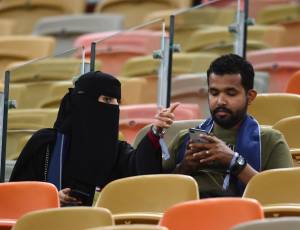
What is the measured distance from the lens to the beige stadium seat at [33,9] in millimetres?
14305

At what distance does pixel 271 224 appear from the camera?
6.32 metres

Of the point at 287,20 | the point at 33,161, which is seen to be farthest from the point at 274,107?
the point at 287,20

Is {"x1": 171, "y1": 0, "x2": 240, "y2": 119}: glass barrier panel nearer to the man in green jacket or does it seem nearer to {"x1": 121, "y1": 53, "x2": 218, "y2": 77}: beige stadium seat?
{"x1": 121, "y1": 53, "x2": 218, "y2": 77}: beige stadium seat

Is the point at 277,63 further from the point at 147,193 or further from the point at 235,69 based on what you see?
the point at 147,193

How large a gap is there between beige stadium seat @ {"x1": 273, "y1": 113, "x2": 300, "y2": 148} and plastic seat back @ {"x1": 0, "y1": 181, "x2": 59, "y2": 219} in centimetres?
140

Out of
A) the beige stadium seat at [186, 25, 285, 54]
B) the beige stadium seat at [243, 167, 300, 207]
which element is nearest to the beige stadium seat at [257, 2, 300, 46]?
the beige stadium seat at [186, 25, 285, 54]

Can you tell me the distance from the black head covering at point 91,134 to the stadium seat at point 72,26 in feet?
15.9

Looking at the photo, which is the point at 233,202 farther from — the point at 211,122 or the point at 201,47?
the point at 201,47

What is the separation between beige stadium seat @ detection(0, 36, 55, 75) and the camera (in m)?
12.5

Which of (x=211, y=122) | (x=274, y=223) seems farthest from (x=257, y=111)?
(x=274, y=223)

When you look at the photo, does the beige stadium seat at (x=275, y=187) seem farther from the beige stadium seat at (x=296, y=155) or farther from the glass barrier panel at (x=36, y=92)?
the glass barrier panel at (x=36, y=92)

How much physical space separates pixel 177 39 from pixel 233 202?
326 cm

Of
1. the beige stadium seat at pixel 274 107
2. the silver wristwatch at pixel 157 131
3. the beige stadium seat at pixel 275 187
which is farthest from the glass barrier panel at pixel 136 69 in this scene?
the beige stadium seat at pixel 275 187

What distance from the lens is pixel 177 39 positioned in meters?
9.96
